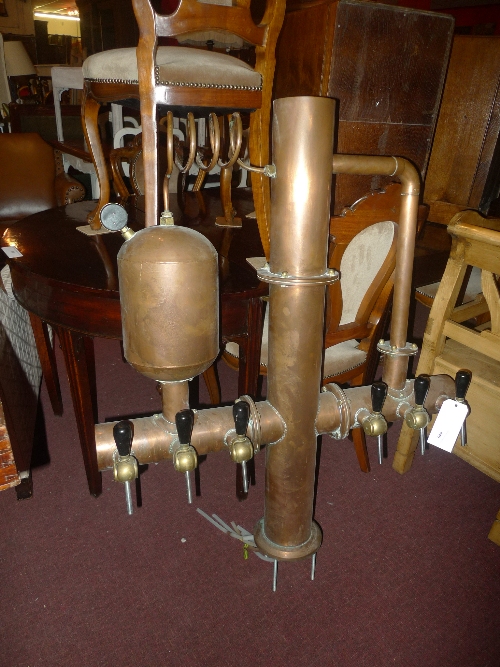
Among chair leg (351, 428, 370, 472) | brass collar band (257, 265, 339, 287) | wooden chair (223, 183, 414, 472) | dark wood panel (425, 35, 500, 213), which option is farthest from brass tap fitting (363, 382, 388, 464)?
dark wood panel (425, 35, 500, 213)

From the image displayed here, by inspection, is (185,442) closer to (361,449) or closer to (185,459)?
(185,459)

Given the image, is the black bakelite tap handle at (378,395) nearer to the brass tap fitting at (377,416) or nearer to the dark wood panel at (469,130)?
the brass tap fitting at (377,416)

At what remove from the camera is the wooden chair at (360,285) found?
1.16 meters

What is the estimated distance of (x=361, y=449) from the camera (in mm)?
1727

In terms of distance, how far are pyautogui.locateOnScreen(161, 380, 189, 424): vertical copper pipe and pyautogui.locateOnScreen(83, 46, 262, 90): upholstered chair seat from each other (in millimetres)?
893

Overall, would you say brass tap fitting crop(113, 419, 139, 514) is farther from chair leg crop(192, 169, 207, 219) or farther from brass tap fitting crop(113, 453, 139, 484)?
chair leg crop(192, 169, 207, 219)

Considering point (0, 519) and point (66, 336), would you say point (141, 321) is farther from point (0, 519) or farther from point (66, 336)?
point (0, 519)

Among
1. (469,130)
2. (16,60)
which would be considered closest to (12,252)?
(469,130)

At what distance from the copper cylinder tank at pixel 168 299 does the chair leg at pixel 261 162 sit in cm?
66

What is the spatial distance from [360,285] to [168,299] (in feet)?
2.76

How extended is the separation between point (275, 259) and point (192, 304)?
0.62 ft

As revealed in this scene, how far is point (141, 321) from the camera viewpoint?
0.71m

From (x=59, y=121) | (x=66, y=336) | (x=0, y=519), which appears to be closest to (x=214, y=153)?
(x=66, y=336)

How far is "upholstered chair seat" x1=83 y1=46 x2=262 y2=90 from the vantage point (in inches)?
50.2
